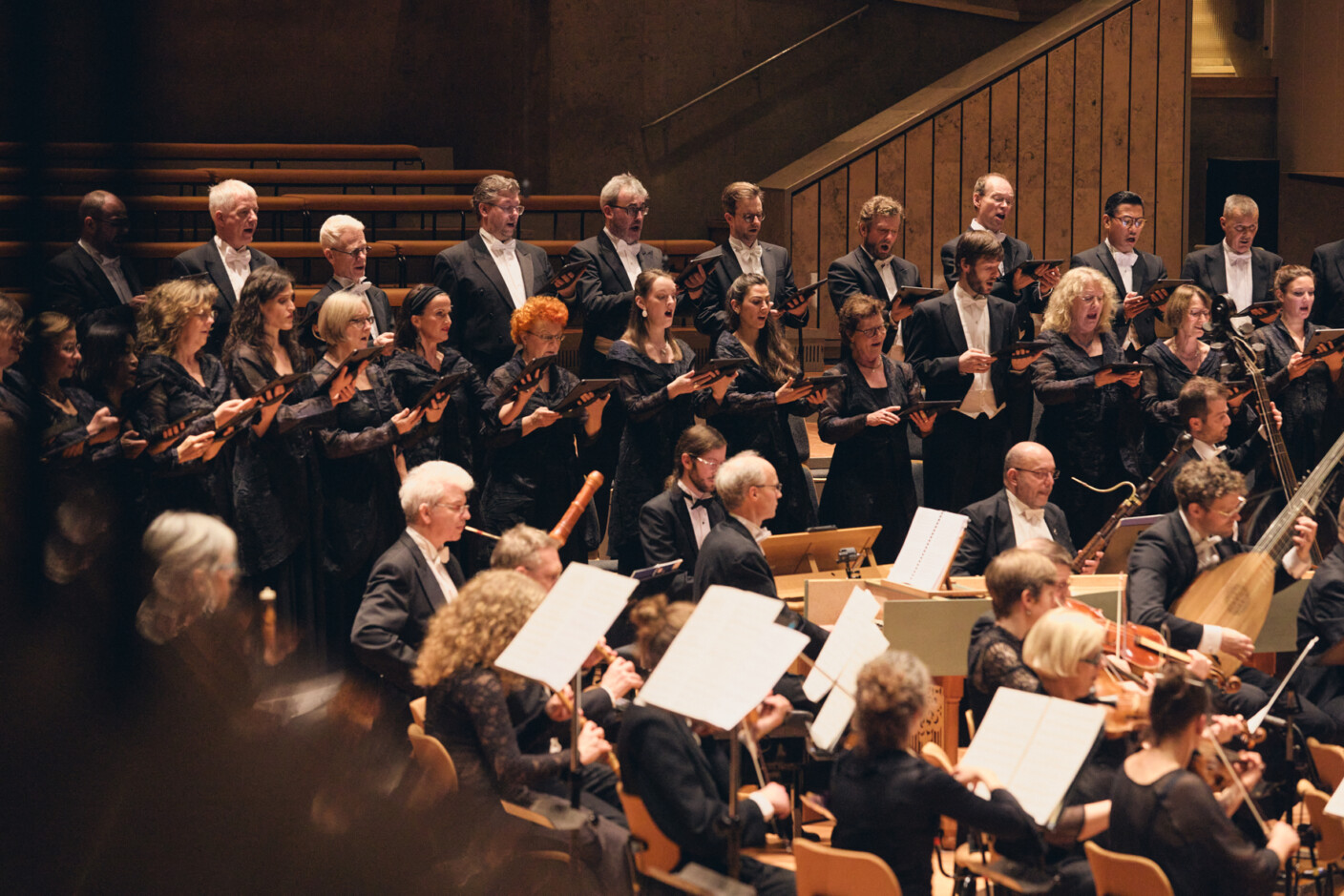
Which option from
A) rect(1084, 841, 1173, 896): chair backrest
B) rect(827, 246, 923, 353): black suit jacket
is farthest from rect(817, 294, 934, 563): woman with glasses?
rect(1084, 841, 1173, 896): chair backrest

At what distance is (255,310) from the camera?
3.88 m

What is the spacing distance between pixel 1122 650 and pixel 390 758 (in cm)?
179

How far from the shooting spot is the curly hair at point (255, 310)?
386 centimetres

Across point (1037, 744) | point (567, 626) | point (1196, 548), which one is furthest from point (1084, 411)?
point (567, 626)

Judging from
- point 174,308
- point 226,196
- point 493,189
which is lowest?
point 174,308

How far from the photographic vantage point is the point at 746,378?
4.70m

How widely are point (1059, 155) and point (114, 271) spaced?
275 inches

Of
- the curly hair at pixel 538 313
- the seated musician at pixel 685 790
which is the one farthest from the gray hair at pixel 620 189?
the seated musician at pixel 685 790

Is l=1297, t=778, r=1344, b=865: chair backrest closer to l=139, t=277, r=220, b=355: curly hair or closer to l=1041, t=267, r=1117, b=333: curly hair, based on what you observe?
l=1041, t=267, r=1117, b=333: curly hair

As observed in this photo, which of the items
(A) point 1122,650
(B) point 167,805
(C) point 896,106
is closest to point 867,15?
(C) point 896,106

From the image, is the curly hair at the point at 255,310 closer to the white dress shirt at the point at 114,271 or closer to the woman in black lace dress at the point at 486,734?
the woman in black lace dress at the point at 486,734

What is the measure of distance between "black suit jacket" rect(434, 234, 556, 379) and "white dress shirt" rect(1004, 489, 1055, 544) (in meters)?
1.74

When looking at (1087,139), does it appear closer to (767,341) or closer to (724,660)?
(767,341)

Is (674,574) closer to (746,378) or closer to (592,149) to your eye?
(746,378)
